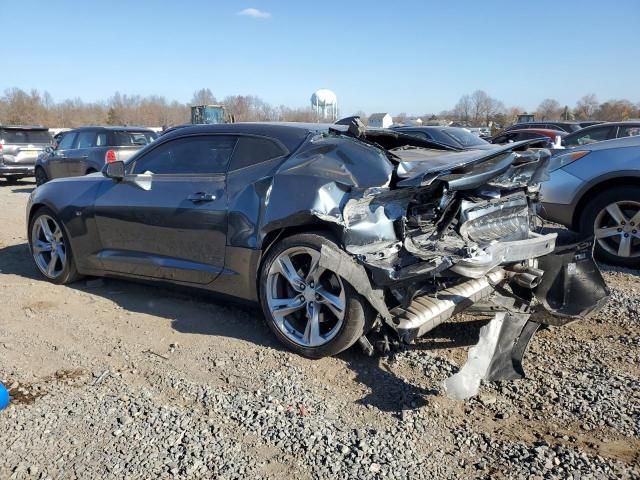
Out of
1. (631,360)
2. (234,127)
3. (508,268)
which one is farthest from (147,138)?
(631,360)

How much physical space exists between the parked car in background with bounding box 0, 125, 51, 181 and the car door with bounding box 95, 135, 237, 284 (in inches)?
451

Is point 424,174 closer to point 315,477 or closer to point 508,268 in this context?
point 508,268

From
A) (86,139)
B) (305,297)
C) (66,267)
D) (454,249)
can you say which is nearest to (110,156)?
(86,139)

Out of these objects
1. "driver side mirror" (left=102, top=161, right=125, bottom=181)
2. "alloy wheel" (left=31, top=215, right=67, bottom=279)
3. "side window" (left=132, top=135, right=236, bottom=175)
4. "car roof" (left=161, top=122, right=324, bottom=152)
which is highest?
"car roof" (left=161, top=122, right=324, bottom=152)

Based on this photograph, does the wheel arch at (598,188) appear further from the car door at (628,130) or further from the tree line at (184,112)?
the tree line at (184,112)

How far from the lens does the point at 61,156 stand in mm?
12125

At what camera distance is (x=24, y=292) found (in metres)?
5.00

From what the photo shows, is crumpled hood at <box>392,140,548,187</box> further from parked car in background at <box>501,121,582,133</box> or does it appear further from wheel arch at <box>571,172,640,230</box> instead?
parked car in background at <box>501,121,582,133</box>

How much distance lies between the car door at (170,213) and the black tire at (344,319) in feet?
1.64

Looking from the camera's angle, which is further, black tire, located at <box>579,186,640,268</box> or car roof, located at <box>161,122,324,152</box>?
black tire, located at <box>579,186,640,268</box>

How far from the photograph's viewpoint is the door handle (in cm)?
406

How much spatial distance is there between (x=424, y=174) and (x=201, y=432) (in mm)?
1913

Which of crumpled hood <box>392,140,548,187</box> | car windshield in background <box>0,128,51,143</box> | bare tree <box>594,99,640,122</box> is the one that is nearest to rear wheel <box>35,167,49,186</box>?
car windshield in background <box>0,128,51,143</box>

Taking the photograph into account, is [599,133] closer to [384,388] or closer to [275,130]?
[275,130]
